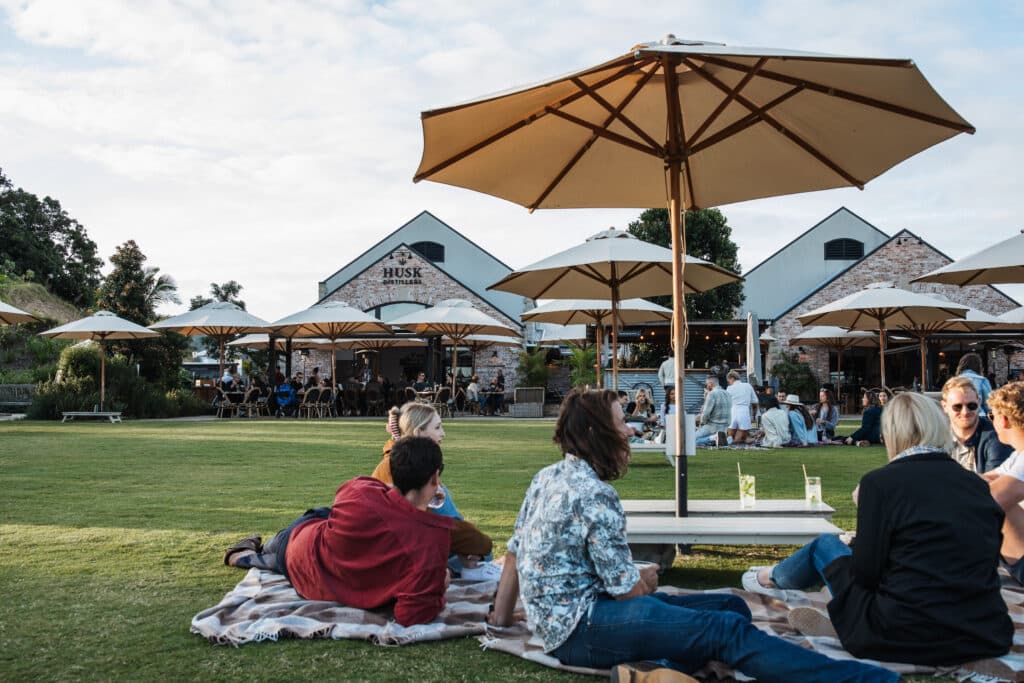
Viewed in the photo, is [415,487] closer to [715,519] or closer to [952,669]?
[715,519]

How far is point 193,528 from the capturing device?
222 inches

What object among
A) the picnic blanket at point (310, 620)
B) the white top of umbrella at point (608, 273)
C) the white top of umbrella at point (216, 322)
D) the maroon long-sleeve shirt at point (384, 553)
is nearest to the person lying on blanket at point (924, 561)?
the picnic blanket at point (310, 620)

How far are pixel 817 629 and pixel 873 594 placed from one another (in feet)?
1.92

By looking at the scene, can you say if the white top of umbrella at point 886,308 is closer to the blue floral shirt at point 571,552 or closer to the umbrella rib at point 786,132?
the umbrella rib at point 786,132

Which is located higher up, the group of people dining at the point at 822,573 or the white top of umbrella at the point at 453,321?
the white top of umbrella at the point at 453,321

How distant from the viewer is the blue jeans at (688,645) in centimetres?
245

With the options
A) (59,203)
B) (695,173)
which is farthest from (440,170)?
(59,203)

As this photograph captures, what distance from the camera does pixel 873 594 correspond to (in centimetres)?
276

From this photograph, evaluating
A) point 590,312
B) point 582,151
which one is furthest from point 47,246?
point 582,151

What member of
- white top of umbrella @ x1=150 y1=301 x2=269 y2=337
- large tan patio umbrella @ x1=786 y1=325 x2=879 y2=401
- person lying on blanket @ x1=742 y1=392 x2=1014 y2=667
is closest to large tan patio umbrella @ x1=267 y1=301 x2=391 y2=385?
white top of umbrella @ x1=150 y1=301 x2=269 y2=337

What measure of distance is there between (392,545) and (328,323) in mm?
19417

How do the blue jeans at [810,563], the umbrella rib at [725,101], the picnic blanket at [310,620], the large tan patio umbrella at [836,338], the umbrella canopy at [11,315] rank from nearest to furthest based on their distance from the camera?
the blue jeans at [810,563] → the picnic blanket at [310,620] → the umbrella rib at [725,101] → the umbrella canopy at [11,315] → the large tan patio umbrella at [836,338]

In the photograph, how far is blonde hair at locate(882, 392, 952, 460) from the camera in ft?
9.09

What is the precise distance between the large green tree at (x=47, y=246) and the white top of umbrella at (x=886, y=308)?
1589 inches
